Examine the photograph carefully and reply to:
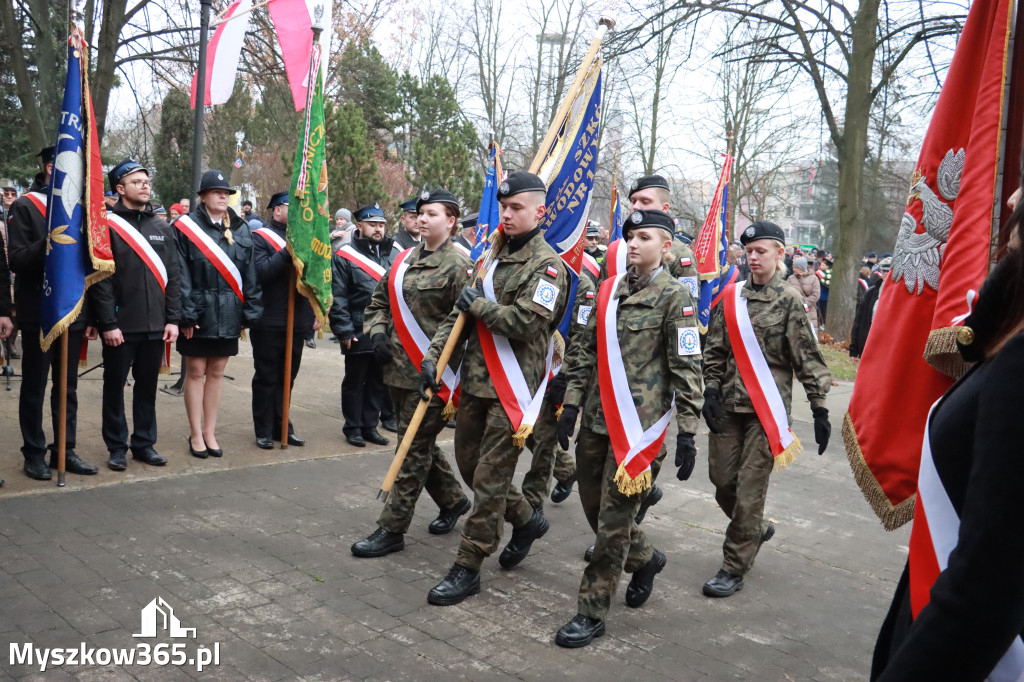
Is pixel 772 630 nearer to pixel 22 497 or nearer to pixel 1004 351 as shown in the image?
pixel 1004 351

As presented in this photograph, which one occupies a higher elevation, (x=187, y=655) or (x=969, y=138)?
(x=969, y=138)

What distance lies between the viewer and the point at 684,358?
4480 millimetres

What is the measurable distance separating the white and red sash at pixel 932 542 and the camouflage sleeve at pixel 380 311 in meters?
4.16

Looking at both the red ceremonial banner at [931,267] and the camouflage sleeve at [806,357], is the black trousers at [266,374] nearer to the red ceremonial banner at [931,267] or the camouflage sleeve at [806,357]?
the camouflage sleeve at [806,357]

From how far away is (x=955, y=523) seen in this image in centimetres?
164

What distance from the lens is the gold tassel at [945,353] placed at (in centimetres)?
217

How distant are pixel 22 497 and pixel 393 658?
336 centimetres

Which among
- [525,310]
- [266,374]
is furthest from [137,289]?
[525,310]

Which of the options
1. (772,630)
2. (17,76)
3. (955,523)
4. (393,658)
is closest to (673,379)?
(772,630)

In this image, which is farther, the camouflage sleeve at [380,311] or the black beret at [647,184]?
the black beret at [647,184]

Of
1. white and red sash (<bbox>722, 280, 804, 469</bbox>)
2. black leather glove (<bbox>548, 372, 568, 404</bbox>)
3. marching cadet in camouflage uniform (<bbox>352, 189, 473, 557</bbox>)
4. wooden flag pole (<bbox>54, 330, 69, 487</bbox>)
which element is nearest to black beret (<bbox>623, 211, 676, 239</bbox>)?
black leather glove (<bbox>548, 372, 568, 404</bbox>)

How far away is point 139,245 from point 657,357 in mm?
4267

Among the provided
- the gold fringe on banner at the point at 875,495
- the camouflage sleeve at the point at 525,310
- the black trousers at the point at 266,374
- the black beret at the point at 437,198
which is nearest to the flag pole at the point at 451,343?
the camouflage sleeve at the point at 525,310

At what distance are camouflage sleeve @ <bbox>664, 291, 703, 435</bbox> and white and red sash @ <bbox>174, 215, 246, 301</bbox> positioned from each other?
430 cm
